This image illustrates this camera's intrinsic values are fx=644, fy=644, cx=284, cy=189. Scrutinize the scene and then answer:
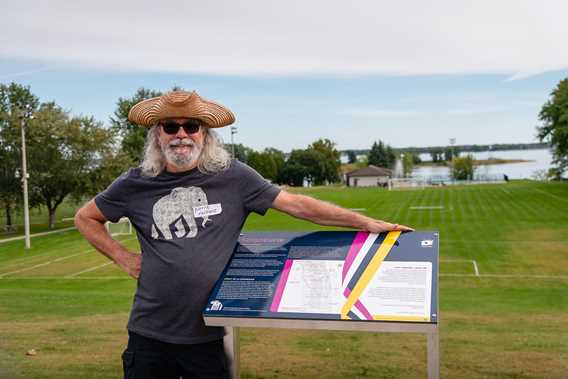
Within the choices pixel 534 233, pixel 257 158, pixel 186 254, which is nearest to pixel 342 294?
pixel 186 254

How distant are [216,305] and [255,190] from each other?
715mm

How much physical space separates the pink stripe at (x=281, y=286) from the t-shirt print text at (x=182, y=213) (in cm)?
56

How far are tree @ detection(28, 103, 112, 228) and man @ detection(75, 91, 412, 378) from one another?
1645 inches

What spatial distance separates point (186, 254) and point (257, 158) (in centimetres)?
11304

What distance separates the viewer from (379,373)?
5922 millimetres

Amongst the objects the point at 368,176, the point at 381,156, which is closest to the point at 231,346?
the point at 368,176

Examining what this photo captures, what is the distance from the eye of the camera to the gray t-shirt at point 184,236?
3.70 metres

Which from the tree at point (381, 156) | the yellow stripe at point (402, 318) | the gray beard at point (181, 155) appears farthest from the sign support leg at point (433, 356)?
the tree at point (381, 156)

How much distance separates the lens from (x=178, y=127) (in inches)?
156

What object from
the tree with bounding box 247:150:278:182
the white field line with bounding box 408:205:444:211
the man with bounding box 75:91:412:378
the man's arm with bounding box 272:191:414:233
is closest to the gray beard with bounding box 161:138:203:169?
the man with bounding box 75:91:412:378

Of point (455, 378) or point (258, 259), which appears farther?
point (455, 378)

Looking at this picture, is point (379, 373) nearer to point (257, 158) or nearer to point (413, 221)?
point (413, 221)

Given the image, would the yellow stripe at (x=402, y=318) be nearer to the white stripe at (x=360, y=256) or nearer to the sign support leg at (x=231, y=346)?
the white stripe at (x=360, y=256)

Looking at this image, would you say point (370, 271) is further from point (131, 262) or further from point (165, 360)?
point (131, 262)
